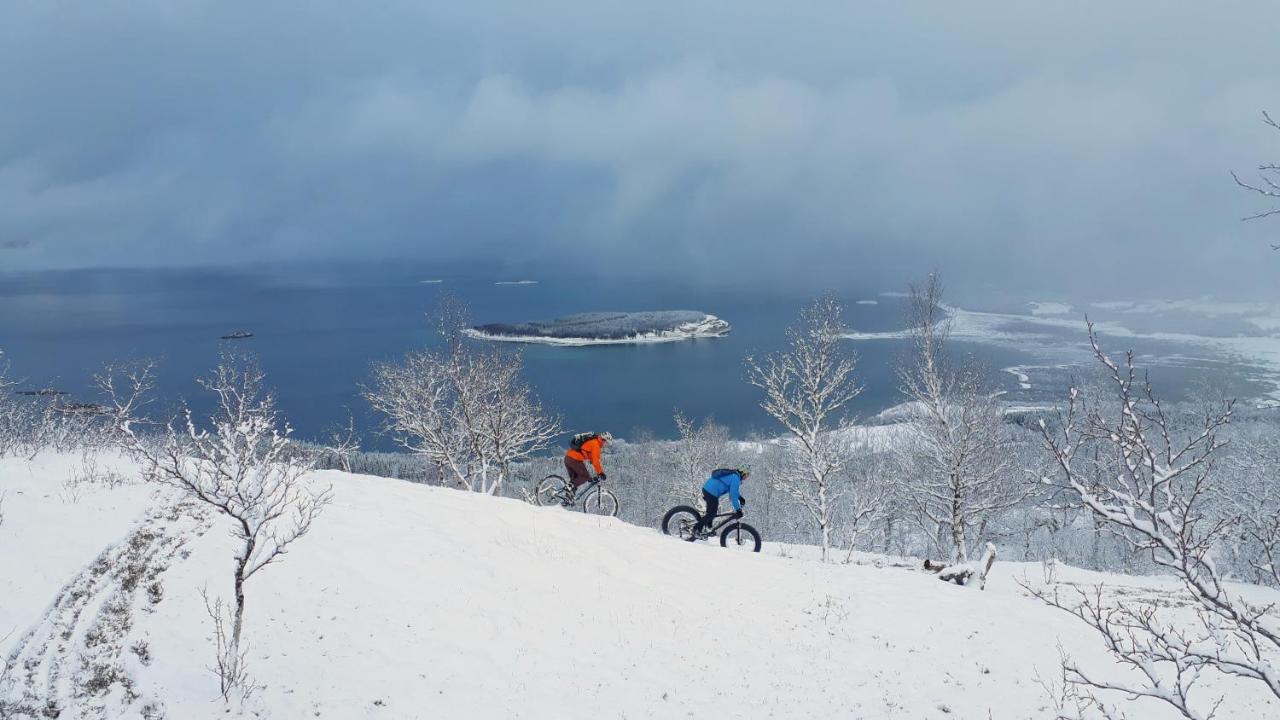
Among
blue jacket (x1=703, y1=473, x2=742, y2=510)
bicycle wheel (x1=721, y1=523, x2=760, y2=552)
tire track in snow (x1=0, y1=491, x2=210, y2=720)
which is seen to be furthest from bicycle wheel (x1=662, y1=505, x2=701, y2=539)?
tire track in snow (x1=0, y1=491, x2=210, y2=720)

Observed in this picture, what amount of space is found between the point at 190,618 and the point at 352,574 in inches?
89.1

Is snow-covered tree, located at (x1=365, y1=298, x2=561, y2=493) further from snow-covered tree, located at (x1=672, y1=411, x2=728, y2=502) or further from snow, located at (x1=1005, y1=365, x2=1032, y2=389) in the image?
snow, located at (x1=1005, y1=365, x2=1032, y2=389)

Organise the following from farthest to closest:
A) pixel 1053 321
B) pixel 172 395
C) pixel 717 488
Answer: pixel 1053 321 < pixel 172 395 < pixel 717 488

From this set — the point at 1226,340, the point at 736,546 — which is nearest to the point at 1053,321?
the point at 1226,340

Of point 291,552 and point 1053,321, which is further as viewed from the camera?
point 1053,321

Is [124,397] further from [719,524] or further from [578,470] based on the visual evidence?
[719,524]

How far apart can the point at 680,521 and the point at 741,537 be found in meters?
1.57

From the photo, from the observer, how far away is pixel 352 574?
1086 centimetres

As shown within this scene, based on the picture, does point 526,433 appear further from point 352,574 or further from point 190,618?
point 190,618

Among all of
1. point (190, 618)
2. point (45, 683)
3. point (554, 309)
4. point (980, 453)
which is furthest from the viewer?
point (554, 309)

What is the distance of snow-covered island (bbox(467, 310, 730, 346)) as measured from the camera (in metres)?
135

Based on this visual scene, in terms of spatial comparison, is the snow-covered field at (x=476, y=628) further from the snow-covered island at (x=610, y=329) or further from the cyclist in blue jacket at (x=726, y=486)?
the snow-covered island at (x=610, y=329)

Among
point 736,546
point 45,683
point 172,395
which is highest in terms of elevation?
point 45,683

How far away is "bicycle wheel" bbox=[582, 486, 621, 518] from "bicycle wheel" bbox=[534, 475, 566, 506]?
3.32ft
